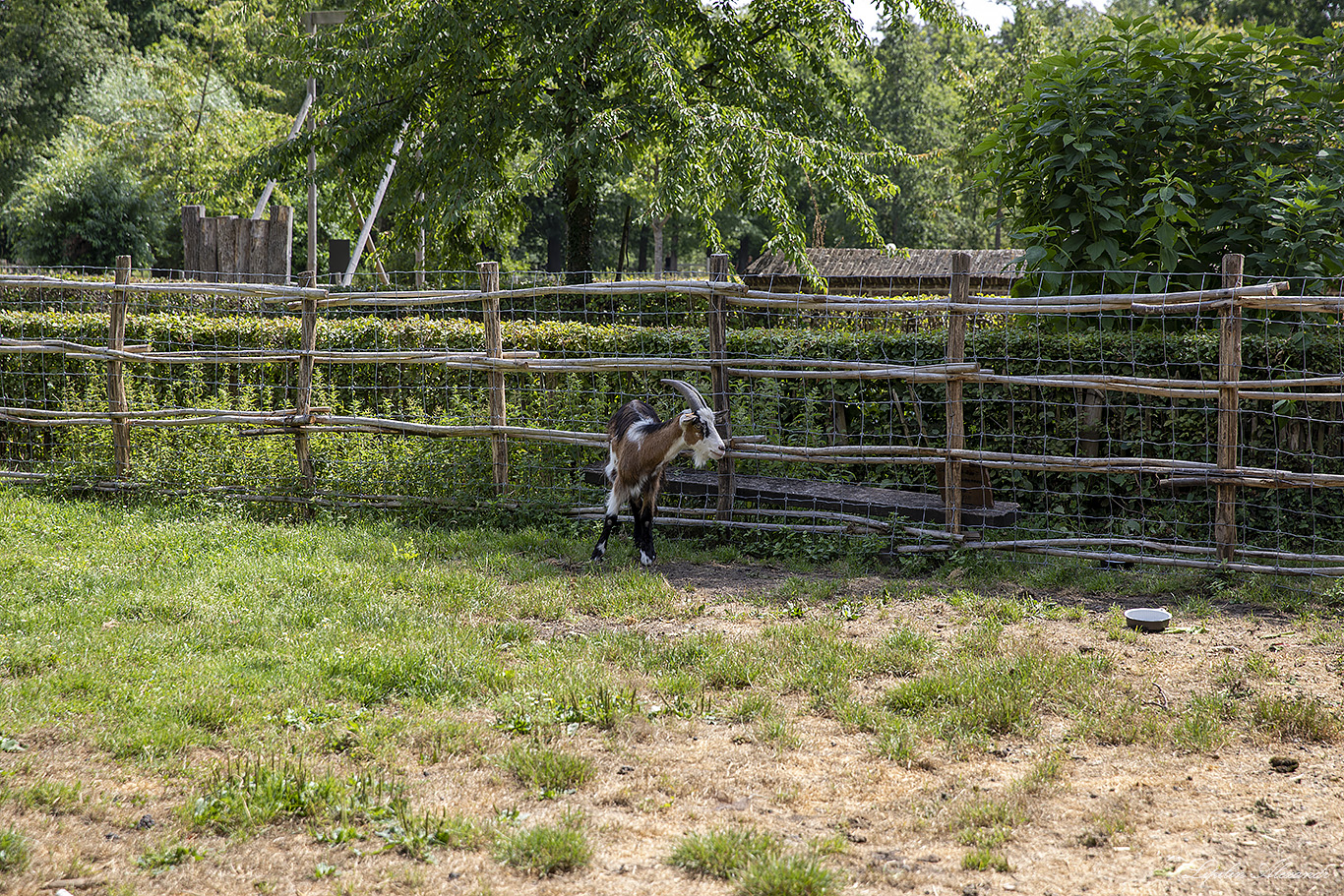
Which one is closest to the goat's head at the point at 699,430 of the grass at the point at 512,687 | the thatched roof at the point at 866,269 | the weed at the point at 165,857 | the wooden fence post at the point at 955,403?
the grass at the point at 512,687

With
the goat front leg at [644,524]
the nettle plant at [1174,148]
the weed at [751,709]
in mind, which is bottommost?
the weed at [751,709]

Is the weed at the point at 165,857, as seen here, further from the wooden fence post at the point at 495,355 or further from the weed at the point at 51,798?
the wooden fence post at the point at 495,355

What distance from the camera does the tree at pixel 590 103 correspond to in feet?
34.6

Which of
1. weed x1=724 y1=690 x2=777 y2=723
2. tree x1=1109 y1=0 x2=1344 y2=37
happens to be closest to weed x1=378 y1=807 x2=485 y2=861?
weed x1=724 y1=690 x2=777 y2=723

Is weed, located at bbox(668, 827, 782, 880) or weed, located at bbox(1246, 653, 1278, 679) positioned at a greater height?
weed, located at bbox(1246, 653, 1278, 679)

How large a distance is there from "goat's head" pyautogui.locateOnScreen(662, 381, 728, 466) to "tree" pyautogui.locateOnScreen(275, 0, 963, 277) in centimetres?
446

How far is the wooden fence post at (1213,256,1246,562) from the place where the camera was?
595 centimetres

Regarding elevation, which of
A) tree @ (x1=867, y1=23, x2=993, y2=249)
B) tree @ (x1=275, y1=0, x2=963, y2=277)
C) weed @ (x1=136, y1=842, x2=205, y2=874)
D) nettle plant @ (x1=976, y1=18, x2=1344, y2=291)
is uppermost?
tree @ (x1=867, y1=23, x2=993, y2=249)

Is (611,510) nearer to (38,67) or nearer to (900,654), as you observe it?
(900,654)

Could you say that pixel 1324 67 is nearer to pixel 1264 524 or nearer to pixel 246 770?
pixel 1264 524

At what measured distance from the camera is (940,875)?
298cm

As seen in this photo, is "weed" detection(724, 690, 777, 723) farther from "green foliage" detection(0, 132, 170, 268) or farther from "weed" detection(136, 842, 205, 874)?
"green foliage" detection(0, 132, 170, 268)

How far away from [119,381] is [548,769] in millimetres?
6767

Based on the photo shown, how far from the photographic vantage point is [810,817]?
3.35 m
